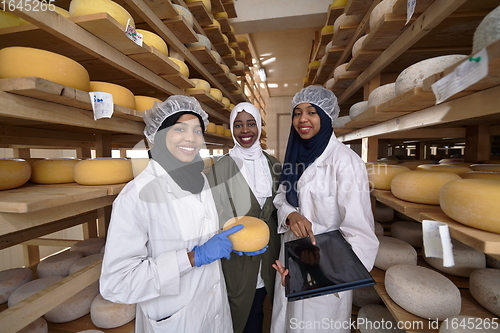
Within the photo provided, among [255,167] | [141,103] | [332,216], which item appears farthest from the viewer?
[255,167]

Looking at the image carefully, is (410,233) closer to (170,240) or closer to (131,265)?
(170,240)

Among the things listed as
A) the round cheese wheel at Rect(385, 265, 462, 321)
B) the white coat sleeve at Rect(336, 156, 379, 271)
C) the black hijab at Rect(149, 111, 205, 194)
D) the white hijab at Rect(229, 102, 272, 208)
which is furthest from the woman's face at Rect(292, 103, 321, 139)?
the round cheese wheel at Rect(385, 265, 462, 321)

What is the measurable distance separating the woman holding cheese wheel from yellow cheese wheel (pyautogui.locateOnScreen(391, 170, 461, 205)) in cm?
84

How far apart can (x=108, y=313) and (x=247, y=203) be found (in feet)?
3.15

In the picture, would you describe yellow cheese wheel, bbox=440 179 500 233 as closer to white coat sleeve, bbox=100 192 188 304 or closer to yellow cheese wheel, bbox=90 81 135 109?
white coat sleeve, bbox=100 192 188 304

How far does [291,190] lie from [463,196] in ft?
2.85

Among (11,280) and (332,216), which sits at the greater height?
(332,216)

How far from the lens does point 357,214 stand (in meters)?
1.16

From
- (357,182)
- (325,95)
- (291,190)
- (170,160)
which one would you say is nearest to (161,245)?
(170,160)

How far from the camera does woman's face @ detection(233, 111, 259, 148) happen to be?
1.79m

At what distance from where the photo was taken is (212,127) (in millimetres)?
2799

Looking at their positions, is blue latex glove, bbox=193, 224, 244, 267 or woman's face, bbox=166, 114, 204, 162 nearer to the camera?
blue latex glove, bbox=193, 224, 244, 267

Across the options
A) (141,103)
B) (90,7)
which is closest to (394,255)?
(141,103)

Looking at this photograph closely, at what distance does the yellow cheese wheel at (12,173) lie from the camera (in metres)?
0.92
